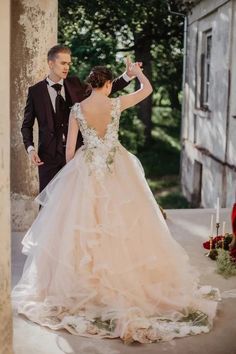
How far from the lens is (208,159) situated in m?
12.7

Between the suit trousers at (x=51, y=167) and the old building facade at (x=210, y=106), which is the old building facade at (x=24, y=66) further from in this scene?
the old building facade at (x=210, y=106)

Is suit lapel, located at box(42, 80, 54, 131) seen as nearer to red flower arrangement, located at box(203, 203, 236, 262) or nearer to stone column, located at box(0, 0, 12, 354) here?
red flower arrangement, located at box(203, 203, 236, 262)

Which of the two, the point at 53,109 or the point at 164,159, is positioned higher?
the point at 53,109

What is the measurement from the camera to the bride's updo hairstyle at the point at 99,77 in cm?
483

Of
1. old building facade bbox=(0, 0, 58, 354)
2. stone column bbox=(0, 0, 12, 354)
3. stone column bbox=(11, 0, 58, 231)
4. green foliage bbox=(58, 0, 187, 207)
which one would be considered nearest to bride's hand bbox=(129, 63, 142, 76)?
old building facade bbox=(0, 0, 58, 354)

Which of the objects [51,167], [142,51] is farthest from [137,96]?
[142,51]

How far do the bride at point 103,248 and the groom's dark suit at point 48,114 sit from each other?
0.89 metres

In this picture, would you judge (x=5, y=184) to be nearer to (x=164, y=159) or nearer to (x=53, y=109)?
(x=53, y=109)

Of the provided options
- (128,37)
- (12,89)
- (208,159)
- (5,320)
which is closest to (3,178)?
(5,320)

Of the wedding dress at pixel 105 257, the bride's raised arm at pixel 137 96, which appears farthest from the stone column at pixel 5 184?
the bride's raised arm at pixel 137 96

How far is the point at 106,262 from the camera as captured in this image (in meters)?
4.74

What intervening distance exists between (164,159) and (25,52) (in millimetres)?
13003

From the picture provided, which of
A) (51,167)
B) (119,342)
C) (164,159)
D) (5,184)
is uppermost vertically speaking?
(5,184)

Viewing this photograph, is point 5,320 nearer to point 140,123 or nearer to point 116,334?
point 116,334
